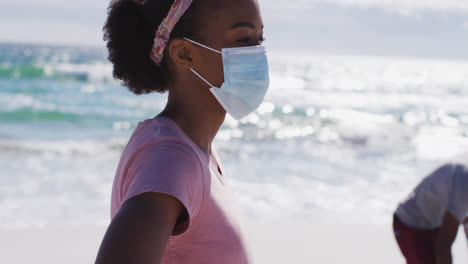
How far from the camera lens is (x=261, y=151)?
36.2ft

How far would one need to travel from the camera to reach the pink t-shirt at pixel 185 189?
2.99ft

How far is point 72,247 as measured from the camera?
4.70m

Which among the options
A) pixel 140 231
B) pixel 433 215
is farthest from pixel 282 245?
pixel 140 231

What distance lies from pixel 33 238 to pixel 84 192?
185 cm

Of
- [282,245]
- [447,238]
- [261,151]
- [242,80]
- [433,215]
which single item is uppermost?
[242,80]

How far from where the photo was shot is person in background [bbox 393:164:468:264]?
101 inches

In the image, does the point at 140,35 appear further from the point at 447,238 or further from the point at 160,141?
the point at 447,238

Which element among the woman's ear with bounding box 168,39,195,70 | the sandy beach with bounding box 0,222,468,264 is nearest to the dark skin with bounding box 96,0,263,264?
the woman's ear with bounding box 168,39,195,70

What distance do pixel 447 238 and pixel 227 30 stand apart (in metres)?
1.87

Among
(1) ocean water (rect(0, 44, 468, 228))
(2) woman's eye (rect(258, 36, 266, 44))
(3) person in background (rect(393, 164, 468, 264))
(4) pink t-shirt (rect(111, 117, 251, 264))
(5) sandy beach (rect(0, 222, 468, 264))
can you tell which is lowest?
(1) ocean water (rect(0, 44, 468, 228))

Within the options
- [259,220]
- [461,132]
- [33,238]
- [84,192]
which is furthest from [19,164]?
[461,132]

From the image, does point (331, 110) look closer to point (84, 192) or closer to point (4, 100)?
point (4, 100)

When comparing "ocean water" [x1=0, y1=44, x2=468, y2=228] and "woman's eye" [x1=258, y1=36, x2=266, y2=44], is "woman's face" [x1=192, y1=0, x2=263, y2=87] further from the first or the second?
"ocean water" [x1=0, y1=44, x2=468, y2=228]

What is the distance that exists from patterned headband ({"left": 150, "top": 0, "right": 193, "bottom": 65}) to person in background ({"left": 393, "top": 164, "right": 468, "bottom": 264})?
1919mm
